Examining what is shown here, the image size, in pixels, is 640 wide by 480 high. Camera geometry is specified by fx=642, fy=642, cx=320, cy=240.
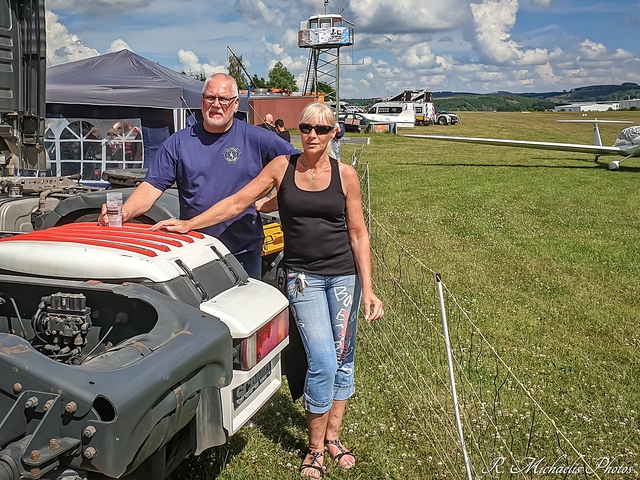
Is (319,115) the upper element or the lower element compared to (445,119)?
lower

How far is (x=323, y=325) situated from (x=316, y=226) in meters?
0.49

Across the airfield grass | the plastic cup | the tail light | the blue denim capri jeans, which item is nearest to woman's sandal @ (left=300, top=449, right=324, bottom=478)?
the airfield grass

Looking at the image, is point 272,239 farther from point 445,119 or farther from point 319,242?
point 445,119

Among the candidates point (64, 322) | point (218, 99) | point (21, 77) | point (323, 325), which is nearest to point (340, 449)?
point (323, 325)

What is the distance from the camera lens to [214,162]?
11.6ft

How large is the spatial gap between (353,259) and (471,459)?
130cm

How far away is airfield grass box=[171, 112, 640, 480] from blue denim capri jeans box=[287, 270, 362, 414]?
52 cm

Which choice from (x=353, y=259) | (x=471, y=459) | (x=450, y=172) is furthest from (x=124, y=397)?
(x=450, y=172)

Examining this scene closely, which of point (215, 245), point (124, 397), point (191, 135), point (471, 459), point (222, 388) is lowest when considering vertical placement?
point (471, 459)

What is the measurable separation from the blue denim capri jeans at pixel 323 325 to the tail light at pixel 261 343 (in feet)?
0.69

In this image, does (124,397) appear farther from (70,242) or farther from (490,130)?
(490,130)

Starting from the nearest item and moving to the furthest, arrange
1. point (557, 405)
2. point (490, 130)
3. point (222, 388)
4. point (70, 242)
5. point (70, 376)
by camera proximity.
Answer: point (70, 376) < point (222, 388) < point (70, 242) < point (557, 405) < point (490, 130)

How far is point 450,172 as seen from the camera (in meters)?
19.8

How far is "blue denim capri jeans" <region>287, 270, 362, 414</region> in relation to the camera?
3119 mm
